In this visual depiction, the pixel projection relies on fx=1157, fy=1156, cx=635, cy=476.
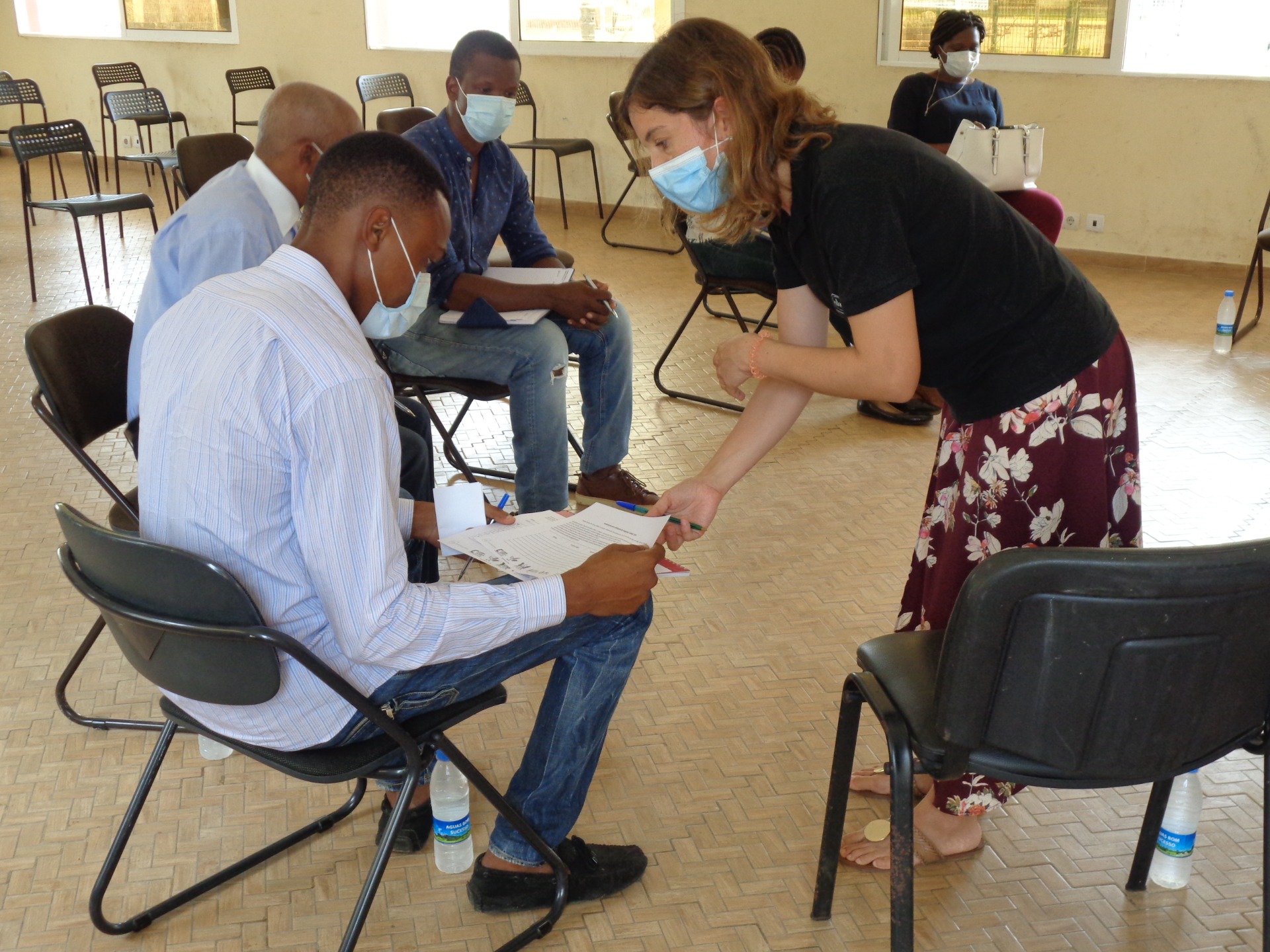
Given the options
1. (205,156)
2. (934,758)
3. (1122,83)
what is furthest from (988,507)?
(1122,83)

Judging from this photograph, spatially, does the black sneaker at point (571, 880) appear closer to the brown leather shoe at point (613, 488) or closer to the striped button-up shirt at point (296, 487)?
the striped button-up shirt at point (296, 487)

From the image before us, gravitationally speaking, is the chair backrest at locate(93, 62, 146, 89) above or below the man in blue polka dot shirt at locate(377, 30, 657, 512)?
above

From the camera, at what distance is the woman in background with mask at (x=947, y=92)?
4.91m

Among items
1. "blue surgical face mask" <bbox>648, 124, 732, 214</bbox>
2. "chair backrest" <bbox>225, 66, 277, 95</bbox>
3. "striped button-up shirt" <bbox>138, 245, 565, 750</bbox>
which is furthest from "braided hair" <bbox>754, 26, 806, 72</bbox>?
"chair backrest" <bbox>225, 66, 277, 95</bbox>

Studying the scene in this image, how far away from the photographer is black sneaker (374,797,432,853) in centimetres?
204

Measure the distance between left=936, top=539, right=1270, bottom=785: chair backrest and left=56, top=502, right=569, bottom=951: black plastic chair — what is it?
0.69 m

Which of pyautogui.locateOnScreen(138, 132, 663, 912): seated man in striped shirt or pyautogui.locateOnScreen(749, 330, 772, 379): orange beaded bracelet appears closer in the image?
pyautogui.locateOnScreen(138, 132, 663, 912): seated man in striped shirt

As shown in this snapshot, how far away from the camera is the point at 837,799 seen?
1760 millimetres

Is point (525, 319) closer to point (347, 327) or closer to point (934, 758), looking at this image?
point (347, 327)

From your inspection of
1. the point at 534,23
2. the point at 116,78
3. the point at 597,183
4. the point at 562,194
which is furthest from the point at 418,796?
the point at 116,78

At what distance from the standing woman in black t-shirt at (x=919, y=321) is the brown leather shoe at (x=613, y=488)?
4.70 feet

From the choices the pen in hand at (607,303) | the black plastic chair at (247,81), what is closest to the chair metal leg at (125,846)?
the pen in hand at (607,303)

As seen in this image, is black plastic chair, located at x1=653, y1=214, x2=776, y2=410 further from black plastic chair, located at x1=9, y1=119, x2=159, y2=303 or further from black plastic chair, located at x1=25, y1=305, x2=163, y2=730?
black plastic chair, located at x1=9, y1=119, x2=159, y2=303

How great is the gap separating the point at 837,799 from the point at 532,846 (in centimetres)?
49
